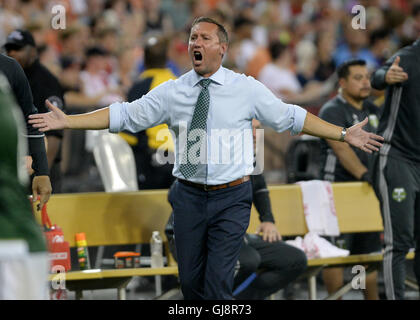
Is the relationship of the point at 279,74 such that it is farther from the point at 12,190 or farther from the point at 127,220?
the point at 12,190

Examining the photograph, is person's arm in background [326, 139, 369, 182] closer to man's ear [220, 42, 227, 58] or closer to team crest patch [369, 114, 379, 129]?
team crest patch [369, 114, 379, 129]

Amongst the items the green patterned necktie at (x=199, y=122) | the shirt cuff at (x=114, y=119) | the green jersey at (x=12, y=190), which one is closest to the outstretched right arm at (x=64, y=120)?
the shirt cuff at (x=114, y=119)

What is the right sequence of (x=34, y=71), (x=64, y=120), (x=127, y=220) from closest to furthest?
(x=64, y=120), (x=34, y=71), (x=127, y=220)

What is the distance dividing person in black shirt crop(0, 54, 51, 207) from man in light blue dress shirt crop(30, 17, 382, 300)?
0.43 m

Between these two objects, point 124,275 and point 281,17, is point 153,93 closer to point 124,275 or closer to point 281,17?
point 124,275

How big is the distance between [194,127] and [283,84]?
6391mm

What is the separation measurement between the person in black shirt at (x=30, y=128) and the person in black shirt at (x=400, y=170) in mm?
2612

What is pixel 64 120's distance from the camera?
4.85 metres

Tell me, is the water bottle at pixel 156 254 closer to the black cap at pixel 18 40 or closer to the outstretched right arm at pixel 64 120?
the outstretched right arm at pixel 64 120

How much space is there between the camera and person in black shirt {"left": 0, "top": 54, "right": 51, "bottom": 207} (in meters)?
5.04

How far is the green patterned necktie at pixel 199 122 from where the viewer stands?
Result: 514 centimetres

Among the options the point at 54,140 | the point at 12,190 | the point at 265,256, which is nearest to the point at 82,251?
the point at 54,140

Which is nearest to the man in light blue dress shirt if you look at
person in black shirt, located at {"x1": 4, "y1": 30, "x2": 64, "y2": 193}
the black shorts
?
person in black shirt, located at {"x1": 4, "y1": 30, "x2": 64, "y2": 193}

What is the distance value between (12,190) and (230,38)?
817cm
